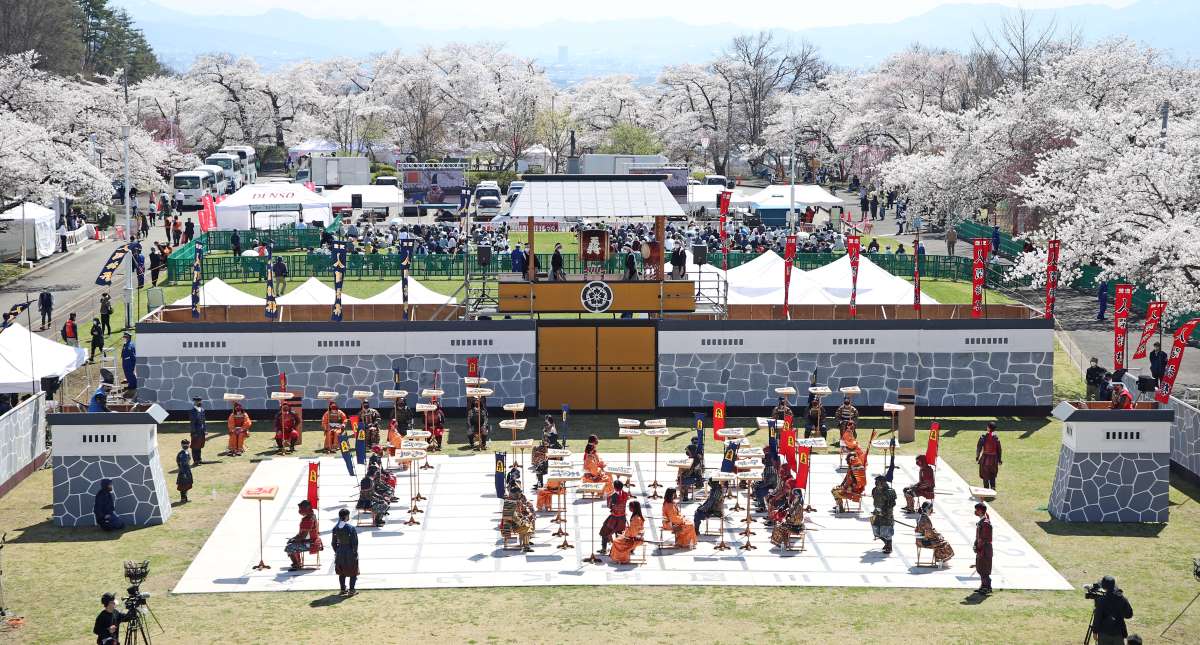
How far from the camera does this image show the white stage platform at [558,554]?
22703 mm

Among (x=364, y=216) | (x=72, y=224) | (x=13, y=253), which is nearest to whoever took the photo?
(x=13, y=253)

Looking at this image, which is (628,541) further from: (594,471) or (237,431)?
(237,431)

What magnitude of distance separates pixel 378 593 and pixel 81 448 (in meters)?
7.27

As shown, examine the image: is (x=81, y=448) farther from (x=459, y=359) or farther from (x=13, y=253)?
(x=13, y=253)

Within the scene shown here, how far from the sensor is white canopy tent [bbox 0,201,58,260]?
190 ft

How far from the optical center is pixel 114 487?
25.5m

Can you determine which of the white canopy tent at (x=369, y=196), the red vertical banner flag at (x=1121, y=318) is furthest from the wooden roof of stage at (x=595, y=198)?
the white canopy tent at (x=369, y=196)

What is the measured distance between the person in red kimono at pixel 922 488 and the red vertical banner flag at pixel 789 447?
228 centimetres

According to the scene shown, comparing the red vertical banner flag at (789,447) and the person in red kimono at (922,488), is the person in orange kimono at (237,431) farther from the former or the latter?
the person in red kimono at (922,488)

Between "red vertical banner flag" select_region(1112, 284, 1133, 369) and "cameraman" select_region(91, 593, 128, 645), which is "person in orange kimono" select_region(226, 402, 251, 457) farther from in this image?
"red vertical banner flag" select_region(1112, 284, 1133, 369)

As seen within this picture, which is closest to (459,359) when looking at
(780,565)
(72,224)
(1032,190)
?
(780,565)

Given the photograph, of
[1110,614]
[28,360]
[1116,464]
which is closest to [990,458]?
[1116,464]

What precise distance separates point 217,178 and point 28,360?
55.1 m

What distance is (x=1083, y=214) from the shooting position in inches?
1697
